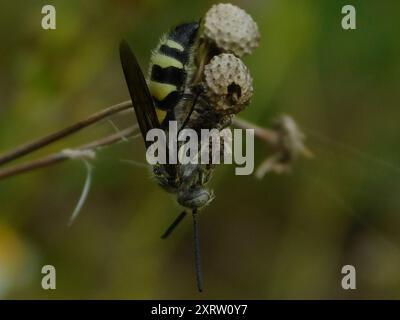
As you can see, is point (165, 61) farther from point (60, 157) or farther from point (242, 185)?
point (242, 185)

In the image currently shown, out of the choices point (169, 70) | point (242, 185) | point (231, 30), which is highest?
point (231, 30)

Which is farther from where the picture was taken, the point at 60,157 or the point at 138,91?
the point at 60,157

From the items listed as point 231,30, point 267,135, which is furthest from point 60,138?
point 267,135

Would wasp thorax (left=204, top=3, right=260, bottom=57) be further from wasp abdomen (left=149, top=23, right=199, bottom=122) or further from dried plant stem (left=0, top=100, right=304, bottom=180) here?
dried plant stem (left=0, top=100, right=304, bottom=180)

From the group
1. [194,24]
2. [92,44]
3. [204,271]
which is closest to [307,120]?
[204,271]
